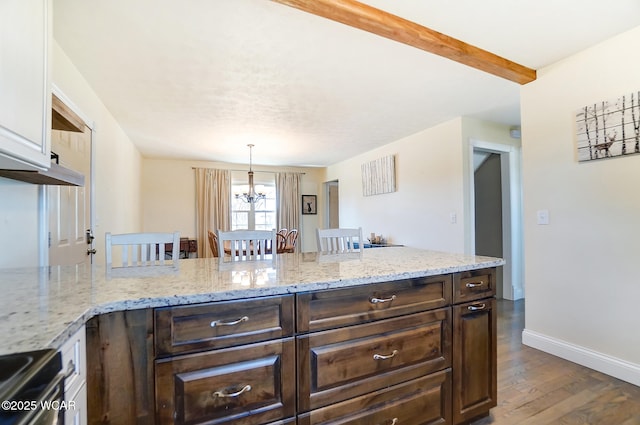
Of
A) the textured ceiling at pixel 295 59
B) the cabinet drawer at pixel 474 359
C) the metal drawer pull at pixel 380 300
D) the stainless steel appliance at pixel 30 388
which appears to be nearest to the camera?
the stainless steel appliance at pixel 30 388

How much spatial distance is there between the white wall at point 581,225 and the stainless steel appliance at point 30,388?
302 centimetres

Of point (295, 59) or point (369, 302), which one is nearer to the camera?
point (369, 302)

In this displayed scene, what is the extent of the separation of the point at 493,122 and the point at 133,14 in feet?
13.1

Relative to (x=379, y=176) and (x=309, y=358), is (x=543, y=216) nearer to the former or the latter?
(x=309, y=358)

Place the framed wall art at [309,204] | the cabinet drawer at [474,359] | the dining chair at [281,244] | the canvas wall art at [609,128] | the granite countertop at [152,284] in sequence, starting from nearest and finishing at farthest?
1. the granite countertop at [152,284]
2. the cabinet drawer at [474,359]
3. the canvas wall art at [609,128]
4. the dining chair at [281,244]
5. the framed wall art at [309,204]

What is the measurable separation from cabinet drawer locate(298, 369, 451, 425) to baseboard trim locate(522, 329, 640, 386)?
1.55m

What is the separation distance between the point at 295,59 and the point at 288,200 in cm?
483

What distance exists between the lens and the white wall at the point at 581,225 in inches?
79.0

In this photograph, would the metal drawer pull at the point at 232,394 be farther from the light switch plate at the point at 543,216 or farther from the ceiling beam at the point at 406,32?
the light switch plate at the point at 543,216

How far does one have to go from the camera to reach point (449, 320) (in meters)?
1.46

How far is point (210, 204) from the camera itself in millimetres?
6309

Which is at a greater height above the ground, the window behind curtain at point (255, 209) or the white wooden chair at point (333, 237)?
the window behind curtain at point (255, 209)

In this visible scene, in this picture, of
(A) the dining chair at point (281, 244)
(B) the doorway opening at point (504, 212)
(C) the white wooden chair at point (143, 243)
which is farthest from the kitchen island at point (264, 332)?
(A) the dining chair at point (281, 244)

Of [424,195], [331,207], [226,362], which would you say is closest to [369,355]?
[226,362]
